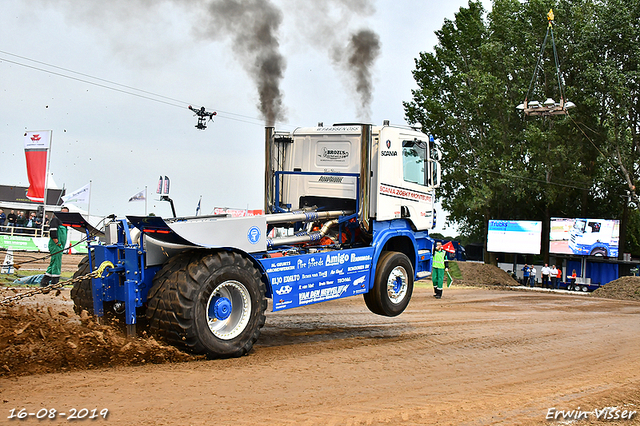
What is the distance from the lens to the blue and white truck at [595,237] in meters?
34.4

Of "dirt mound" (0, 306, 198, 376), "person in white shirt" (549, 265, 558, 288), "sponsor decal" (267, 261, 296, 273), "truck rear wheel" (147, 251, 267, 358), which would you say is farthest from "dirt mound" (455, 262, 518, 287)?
"dirt mound" (0, 306, 198, 376)

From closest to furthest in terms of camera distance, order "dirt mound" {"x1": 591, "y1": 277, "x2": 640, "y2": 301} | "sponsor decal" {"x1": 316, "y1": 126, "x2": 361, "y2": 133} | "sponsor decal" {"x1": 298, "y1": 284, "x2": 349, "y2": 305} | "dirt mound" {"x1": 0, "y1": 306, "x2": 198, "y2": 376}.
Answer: "dirt mound" {"x1": 0, "y1": 306, "x2": 198, "y2": 376} → "sponsor decal" {"x1": 298, "y1": 284, "x2": 349, "y2": 305} → "sponsor decal" {"x1": 316, "y1": 126, "x2": 361, "y2": 133} → "dirt mound" {"x1": 591, "y1": 277, "x2": 640, "y2": 301}

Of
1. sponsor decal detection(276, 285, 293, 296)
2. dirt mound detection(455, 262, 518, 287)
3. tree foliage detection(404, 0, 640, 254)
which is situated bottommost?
dirt mound detection(455, 262, 518, 287)

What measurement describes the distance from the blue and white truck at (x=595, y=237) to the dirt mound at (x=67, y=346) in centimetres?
3269

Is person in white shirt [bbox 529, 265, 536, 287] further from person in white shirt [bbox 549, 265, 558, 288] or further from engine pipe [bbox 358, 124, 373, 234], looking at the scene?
engine pipe [bbox 358, 124, 373, 234]

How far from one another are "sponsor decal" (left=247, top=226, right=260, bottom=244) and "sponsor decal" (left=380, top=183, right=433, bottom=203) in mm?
2857

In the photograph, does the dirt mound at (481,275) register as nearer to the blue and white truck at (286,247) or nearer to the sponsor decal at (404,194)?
the sponsor decal at (404,194)

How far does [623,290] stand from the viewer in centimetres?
2548

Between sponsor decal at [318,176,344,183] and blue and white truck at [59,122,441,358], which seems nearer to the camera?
blue and white truck at [59,122,441,358]

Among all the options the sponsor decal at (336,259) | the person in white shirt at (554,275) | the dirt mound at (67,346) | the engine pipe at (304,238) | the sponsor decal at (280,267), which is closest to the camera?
the dirt mound at (67,346)

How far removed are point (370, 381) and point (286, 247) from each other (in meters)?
2.99

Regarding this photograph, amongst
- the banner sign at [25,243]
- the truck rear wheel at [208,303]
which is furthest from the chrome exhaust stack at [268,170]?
the banner sign at [25,243]

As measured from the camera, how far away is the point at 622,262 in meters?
34.3

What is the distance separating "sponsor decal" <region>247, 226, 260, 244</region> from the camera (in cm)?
791
